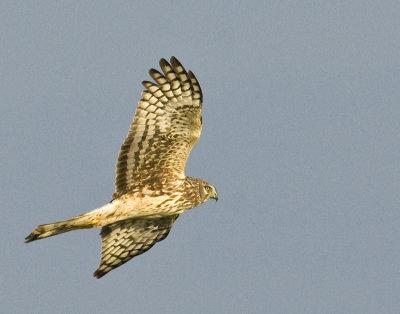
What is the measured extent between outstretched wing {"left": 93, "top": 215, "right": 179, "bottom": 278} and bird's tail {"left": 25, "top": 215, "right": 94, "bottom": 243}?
1211mm

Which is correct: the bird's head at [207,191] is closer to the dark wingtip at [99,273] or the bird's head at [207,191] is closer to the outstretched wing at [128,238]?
the outstretched wing at [128,238]

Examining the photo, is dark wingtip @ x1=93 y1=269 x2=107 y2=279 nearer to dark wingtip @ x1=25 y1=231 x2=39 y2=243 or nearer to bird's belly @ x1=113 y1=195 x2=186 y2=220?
bird's belly @ x1=113 y1=195 x2=186 y2=220

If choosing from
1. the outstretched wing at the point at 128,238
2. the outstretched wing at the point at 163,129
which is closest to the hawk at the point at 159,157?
the outstretched wing at the point at 163,129

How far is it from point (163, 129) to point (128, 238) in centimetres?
220

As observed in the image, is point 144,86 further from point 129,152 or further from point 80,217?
point 80,217

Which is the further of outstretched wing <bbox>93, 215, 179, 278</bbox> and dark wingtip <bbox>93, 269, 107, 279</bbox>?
dark wingtip <bbox>93, 269, 107, 279</bbox>

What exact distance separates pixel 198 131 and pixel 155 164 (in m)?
0.84

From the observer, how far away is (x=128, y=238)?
541 inches

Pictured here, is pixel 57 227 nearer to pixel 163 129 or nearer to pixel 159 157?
pixel 159 157

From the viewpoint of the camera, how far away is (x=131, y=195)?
12.7 meters

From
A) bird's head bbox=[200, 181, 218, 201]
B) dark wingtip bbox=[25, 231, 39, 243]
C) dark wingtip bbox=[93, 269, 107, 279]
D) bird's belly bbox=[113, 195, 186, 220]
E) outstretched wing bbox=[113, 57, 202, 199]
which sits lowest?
dark wingtip bbox=[93, 269, 107, 279]

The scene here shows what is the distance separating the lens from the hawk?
1236 centimetres

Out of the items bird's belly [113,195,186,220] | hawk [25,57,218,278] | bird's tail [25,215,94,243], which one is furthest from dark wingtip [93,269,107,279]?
bird's tail [25,215,94,243]

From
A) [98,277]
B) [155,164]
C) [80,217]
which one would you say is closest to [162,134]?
[155,164]
